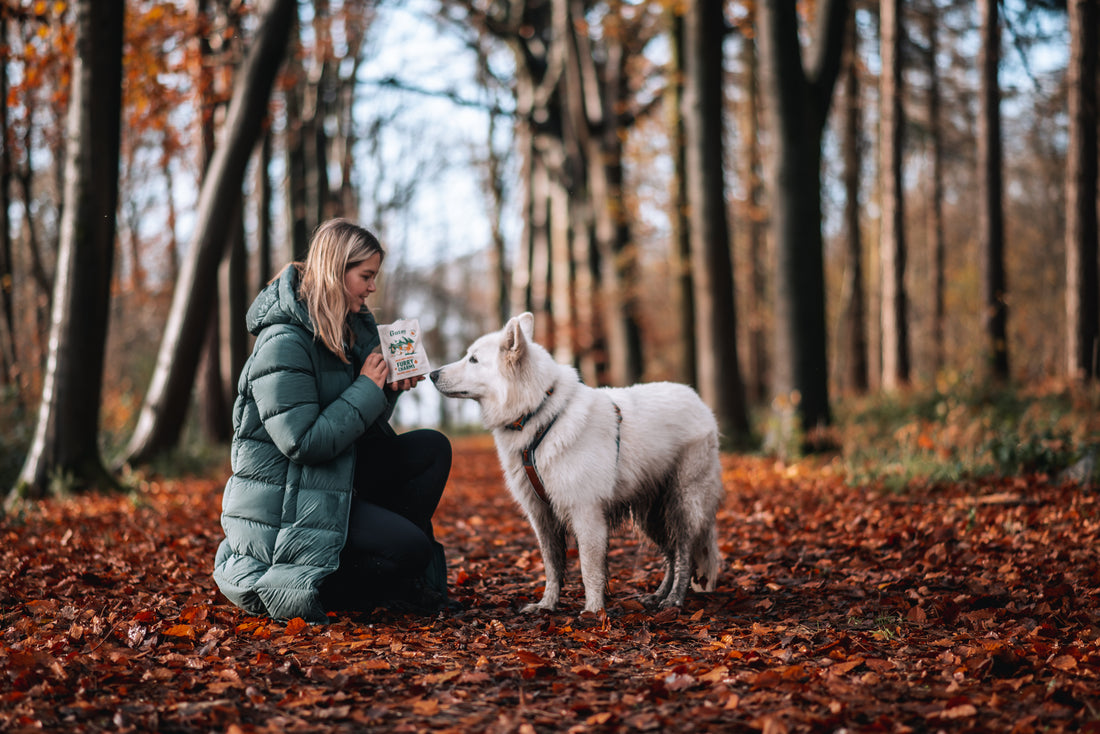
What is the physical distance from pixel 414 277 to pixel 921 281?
76.1 ft

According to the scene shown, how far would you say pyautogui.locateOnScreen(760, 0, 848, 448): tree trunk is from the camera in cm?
1059

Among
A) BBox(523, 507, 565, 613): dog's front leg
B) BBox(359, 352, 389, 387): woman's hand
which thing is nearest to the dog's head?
BBox(359, 352, 389, 387): woman's hand

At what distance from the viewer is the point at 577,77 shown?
17016 mm

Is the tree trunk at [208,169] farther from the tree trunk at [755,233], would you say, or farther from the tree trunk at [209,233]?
the tree trunk at [755,233]

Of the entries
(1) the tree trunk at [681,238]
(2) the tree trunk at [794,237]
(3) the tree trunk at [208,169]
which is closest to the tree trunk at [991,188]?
(2) the tree trunk at [794,237]

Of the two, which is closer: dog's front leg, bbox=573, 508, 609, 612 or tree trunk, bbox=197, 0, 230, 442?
dog's front leg, bbox=573, 508, 609, 612

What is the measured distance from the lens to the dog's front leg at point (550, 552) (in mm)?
4863

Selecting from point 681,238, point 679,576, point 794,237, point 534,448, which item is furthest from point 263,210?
point 679,576

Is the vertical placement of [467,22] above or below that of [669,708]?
above

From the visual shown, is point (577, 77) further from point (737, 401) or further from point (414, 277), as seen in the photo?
point (414, 277)

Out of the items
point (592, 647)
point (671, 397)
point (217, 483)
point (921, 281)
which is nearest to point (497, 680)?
point (592, 647)

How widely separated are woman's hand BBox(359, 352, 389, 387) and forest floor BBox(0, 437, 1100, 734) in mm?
1326

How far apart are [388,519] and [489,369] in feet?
3.33

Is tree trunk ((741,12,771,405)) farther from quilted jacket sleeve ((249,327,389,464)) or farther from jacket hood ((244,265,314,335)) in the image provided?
quilted jacket sleeve ((249,327,389,464))
